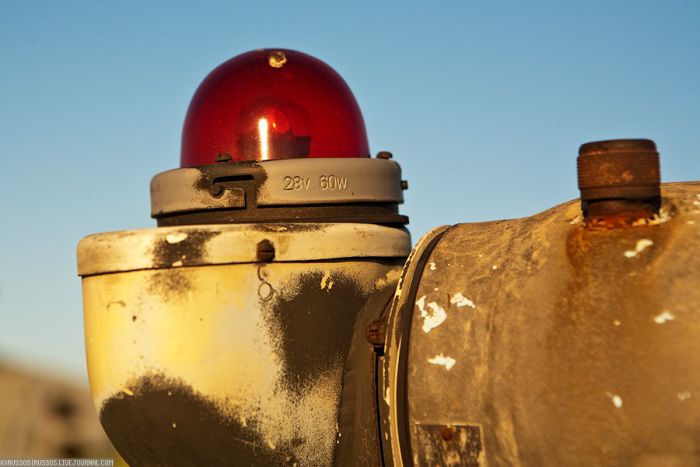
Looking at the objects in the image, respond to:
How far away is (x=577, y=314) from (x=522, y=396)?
0.78 ft

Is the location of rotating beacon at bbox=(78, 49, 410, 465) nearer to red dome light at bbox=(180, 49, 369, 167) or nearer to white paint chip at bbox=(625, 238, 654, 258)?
red dome light at bbox=(180, 49, 369, 167)

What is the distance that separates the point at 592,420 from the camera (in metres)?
2.56

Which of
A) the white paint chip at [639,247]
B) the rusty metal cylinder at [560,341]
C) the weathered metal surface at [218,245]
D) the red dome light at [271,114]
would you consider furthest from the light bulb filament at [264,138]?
the white paint chip at [639,247]

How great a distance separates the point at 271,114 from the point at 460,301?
117 cm

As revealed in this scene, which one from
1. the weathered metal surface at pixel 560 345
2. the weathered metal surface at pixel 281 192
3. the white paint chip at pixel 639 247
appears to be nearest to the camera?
the weathered metal surface at pixel 560 345

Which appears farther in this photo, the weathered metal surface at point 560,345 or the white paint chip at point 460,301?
the white paint chip at point 460,301

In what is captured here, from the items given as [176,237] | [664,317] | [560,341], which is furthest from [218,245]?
[664,317]

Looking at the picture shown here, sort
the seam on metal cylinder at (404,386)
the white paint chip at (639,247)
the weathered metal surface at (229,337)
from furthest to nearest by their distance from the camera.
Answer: the weathered metal surface at (229,337), the seam on metal cylinder at (404,386), the white paint chip at (639,247)

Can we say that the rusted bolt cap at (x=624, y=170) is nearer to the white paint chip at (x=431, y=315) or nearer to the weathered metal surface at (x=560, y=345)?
the weathered metal surface at (x=560, y=345)

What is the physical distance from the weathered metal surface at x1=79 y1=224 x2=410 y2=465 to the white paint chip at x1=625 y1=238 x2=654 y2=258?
95 centimetres

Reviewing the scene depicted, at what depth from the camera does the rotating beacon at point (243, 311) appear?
3.29 metres

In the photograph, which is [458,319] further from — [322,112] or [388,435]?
[322,112]

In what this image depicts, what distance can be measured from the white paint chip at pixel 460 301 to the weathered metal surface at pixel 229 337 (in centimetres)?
49

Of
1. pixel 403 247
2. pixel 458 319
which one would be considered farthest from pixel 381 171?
pixel 458 319
